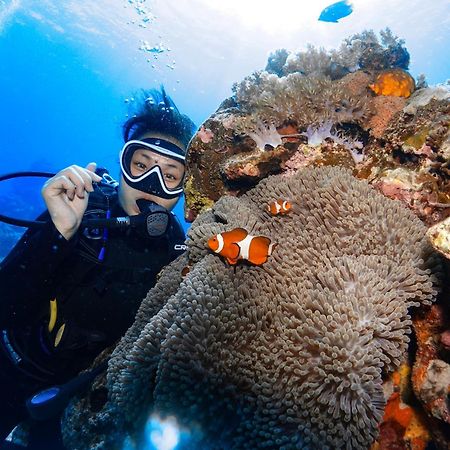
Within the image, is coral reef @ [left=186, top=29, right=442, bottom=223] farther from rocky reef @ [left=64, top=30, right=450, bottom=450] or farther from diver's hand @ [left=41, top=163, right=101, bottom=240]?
diver's hand @ [left=41, top=163, right=101, bottom=240]

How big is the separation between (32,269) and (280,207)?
2.32m

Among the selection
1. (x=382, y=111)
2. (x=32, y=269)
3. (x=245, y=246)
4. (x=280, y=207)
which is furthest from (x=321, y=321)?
(x=32, y=269)

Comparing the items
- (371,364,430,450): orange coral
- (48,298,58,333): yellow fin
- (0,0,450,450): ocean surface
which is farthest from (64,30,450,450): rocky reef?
(0,0,450,450): ocean surface

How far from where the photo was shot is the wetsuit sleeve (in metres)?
3.02

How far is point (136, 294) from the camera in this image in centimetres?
361

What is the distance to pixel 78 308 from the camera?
11.6ft

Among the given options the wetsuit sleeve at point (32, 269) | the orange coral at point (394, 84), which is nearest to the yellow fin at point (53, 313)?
the wetsuit sleeve at point (32, 269)

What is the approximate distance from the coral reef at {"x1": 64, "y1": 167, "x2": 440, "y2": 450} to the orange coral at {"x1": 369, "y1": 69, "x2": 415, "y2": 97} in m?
1.73

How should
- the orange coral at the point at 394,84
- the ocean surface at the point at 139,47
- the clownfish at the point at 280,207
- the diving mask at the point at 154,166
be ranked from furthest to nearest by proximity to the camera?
the ocean surface at the point at 139,47 < the diving mask at the point at 154,166 < the orange coral at the point at 394,84 < the clownfish at the point at 280,207

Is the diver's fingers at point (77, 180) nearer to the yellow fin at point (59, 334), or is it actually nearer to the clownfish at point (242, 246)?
the yellow fin at point (59, 334)

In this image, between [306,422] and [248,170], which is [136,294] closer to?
[248,170]

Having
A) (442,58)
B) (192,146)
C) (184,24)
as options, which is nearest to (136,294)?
(192,146)

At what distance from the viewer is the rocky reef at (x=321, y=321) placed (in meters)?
1.44

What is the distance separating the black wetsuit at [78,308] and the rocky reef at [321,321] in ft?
3.43
